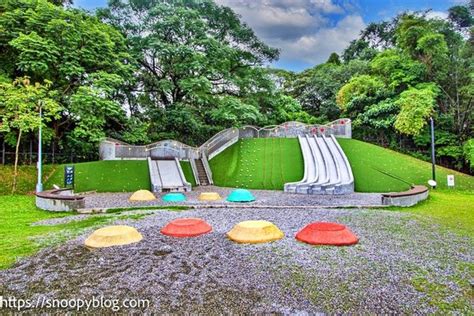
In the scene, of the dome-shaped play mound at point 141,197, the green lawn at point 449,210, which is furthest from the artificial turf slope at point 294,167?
the dome-shaped play mound at point 141,197

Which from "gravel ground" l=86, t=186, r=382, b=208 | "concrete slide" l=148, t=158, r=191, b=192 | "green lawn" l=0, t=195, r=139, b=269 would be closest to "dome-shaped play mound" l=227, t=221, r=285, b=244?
"green lawn" l=0, t=195, r=139, b=269

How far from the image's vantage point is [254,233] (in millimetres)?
6875

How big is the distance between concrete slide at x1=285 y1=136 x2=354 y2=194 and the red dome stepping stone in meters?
7.97

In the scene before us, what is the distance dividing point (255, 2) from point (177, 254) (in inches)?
736

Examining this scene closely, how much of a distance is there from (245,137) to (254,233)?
1754cm

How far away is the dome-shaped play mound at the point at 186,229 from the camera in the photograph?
7281mm

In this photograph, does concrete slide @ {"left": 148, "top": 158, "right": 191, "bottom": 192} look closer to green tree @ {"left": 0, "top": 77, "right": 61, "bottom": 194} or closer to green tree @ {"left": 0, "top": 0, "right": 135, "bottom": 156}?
green tree @ {"left": 0, "top": 0, "right": 135, "bottom": 156}

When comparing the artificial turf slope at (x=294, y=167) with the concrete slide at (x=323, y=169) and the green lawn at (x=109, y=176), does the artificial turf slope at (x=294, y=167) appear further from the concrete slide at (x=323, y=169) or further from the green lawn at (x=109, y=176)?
the green lawn at (x=109, y=176)

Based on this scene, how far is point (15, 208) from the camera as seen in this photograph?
10945 millimetres

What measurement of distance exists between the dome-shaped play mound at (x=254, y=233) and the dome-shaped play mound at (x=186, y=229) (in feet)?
2.44

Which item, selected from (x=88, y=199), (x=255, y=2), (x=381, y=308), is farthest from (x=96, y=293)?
(x=255, y=2)

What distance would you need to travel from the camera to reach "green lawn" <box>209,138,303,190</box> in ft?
57.8

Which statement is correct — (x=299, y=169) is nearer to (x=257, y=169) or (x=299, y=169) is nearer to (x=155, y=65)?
(x=257, y=169)

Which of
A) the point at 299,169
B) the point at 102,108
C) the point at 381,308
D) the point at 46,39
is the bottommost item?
the point at 381,308
